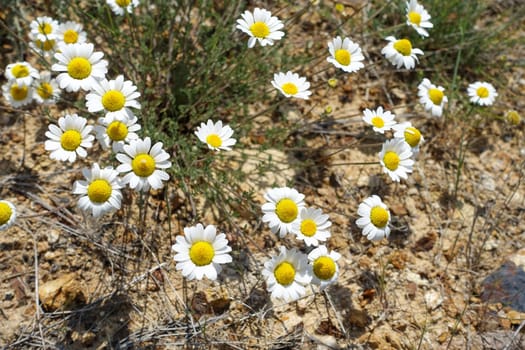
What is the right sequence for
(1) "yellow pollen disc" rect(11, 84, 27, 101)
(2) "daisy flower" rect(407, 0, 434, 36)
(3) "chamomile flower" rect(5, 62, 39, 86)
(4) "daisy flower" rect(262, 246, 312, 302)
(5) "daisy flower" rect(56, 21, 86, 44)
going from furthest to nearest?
(2) "daisy flower" rect(407, 0, 434, 36) → (5) "daisy flower" rect(56, 21, 86, 44) → (1) "yellow pollen disc" rect(11, 84, 27, 101) → (3) "chamomile flower" rect(5, 62, 39, 86) → (4) "daisy flower" rect(262, 246, 312, 302)

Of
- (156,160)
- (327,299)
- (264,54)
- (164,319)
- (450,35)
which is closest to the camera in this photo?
(156,160)

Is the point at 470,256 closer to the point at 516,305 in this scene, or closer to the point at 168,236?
the point at 516,305

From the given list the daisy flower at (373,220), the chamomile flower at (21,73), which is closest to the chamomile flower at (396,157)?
the daisy flower at (373,220)

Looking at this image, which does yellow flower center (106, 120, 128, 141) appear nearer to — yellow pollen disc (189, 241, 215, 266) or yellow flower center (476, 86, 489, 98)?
yellow pollen disc (189, 241, 215, 266)

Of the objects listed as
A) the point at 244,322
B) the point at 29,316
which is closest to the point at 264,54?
the point at 244,322

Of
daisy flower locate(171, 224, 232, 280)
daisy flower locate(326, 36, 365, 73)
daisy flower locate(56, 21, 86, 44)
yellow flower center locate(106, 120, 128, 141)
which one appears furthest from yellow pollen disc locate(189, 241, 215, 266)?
A: daisy flower locate(56, 21, 86, 44)

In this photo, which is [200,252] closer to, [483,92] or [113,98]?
[113,98]
